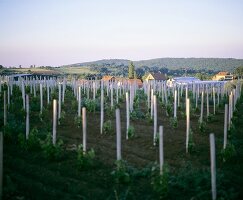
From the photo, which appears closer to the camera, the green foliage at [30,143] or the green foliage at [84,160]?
the green foliage at [84,160]

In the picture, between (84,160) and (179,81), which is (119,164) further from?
(179,81)

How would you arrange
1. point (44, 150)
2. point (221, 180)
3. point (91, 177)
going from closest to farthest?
point (221, 180) < point (91, 177) < point (44, 150)

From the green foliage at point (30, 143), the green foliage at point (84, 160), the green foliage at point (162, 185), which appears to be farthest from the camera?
the green foliage at point (30, 143)

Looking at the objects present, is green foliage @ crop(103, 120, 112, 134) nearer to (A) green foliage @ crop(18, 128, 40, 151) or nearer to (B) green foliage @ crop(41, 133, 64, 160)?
(A) green foliage @ crop(18, 128, 40, 151)

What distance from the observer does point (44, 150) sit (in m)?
9.09

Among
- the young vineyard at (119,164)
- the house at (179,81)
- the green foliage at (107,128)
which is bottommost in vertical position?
the young vineyard at (119,164)

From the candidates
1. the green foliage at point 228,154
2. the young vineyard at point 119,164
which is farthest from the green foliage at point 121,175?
the green foliage at point 228,154

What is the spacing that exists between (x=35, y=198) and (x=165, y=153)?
4.55 m

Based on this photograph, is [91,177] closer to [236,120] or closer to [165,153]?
[165,153]

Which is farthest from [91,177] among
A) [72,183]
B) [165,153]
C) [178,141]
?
[178,141]

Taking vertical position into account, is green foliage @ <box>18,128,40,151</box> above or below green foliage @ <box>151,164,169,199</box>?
above

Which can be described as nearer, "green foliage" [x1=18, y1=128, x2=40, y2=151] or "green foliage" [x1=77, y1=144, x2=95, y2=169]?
"green foliage" [x1=77, y1=144, x2=95, y2=169]

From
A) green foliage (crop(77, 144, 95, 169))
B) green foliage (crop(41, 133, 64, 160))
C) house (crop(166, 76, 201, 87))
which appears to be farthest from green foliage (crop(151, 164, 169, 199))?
house (crop(166, 76, 201, 87))

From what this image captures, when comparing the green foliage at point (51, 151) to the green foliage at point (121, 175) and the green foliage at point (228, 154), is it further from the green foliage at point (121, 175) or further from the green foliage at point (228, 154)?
the green foliage at point (228, 154)
